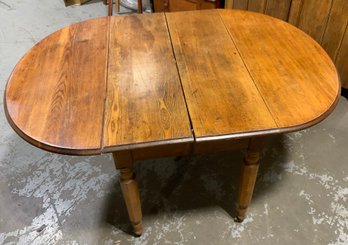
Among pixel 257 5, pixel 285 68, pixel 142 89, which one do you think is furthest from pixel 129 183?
pixel 257 5

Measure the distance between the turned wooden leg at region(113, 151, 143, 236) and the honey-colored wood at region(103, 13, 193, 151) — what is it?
11 centimetres

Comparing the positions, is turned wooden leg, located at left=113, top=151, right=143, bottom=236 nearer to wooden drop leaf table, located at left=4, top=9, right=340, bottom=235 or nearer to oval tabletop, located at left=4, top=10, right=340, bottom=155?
wooden drop leaf table, located at left=4, top=9, right=340, bottom=235

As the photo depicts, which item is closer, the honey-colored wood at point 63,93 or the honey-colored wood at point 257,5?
the honey-colored wood at point 63,93

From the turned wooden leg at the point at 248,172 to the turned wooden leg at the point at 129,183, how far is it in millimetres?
427

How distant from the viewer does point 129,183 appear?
44.8 inches

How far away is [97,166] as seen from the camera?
1.73 meters

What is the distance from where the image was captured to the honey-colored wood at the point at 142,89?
94 cm

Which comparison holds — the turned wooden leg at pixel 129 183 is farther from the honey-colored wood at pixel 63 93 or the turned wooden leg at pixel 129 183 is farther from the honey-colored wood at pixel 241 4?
the honey-colored wood at pixel 241 4

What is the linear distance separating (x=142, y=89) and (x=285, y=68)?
0.55 meters

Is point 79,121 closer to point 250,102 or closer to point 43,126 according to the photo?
point 43,126

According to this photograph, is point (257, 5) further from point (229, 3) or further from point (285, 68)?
point (285, 68)

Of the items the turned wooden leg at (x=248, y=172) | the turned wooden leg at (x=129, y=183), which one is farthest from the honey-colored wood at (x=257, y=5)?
A: the turned wooden leg at (x=129, y=183)

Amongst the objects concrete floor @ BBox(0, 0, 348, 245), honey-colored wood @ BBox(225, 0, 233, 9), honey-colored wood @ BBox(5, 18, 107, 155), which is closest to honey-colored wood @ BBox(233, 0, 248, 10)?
honey-colored wood @ BBox(225, 0, 233, 9)

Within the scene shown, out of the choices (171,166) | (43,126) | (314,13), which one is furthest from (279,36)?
(43,126)
